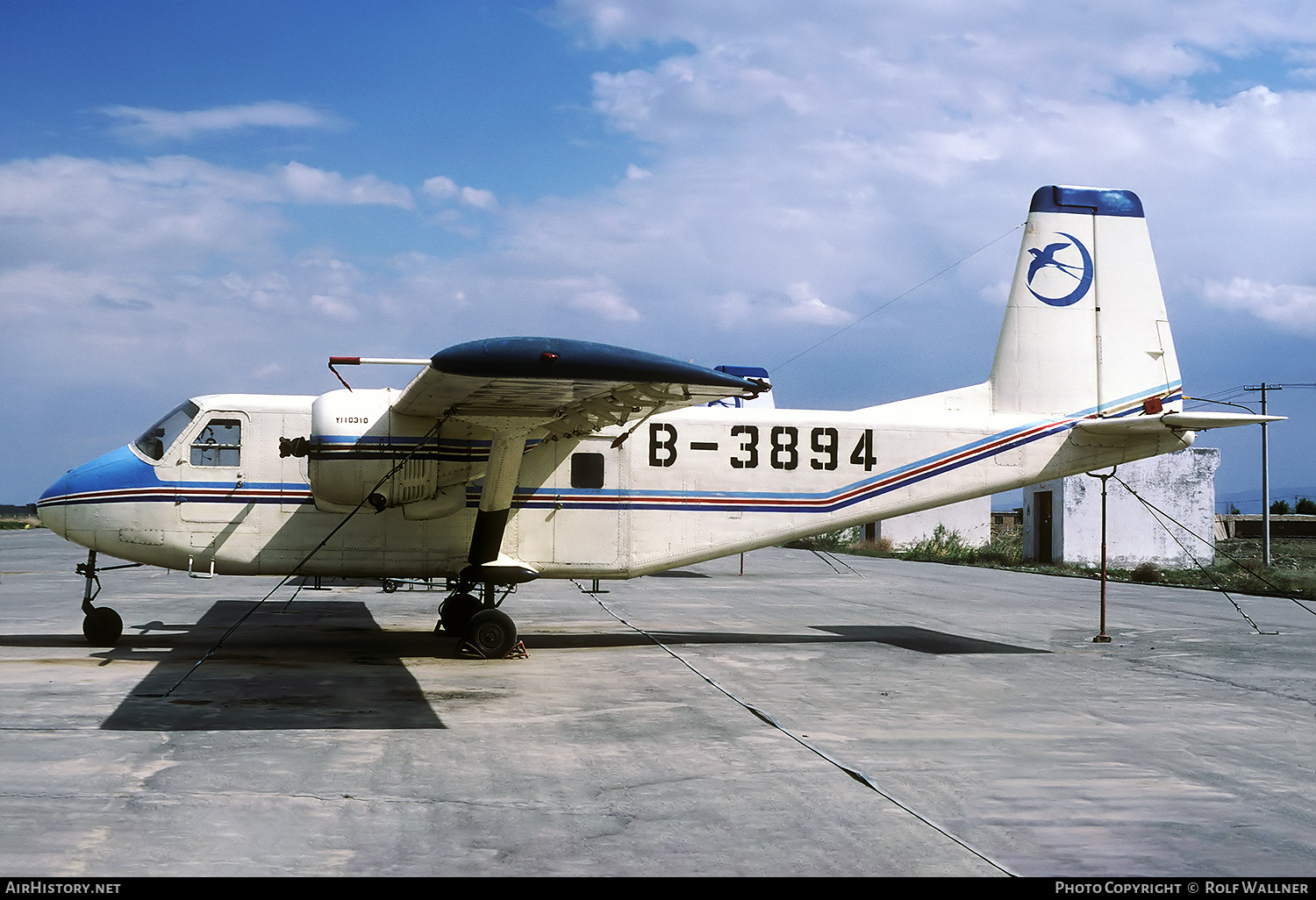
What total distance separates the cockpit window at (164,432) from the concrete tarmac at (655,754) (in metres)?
2.39

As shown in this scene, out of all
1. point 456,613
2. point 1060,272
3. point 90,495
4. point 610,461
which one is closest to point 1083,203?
point 1060,272

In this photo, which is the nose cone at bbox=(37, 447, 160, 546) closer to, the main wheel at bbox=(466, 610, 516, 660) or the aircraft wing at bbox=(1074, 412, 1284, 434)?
the main wheel at bbox=(466, 610, 516, 660)

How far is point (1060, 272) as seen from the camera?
14.4 meters

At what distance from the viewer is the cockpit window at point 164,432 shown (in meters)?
12.6

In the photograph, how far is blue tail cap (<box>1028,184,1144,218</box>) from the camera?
1447 cm

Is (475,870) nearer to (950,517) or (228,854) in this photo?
(228,854)

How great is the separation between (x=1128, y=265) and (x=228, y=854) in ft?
44.3

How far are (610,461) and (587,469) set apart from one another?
31cm

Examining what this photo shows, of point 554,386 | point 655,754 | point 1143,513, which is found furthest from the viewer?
point 1143,513

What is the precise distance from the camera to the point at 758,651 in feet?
43.3

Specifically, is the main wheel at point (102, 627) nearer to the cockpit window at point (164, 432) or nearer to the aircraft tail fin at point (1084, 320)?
the cockpit window at point (164, 432)

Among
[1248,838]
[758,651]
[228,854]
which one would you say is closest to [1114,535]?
[758,651]

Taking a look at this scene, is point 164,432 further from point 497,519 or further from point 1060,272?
point 1060,272

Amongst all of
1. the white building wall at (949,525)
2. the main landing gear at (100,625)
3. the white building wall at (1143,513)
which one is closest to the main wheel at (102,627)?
the main landing gear at (100,625)
